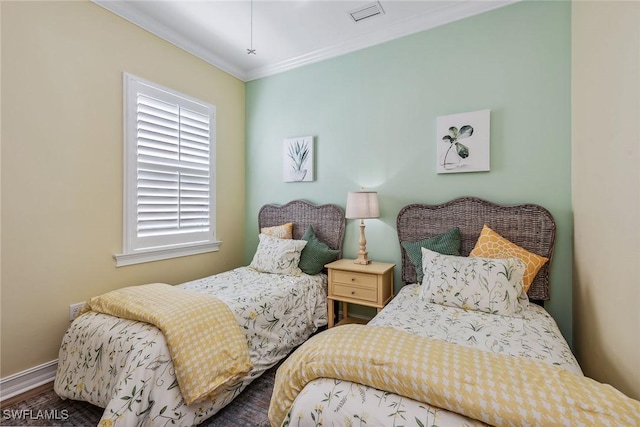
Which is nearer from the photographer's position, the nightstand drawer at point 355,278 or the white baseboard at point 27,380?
the white baseboard at point 27,380

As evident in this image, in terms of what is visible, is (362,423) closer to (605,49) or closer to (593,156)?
(593,156)

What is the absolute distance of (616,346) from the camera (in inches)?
53.4

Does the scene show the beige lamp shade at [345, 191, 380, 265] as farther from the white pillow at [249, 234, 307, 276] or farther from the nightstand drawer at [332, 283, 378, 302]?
the white pillow at [249, 234, 307, 276]

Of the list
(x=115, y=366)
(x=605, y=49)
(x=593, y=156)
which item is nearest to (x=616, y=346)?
(x=593, y=156)

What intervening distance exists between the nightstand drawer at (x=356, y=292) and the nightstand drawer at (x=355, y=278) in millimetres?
34

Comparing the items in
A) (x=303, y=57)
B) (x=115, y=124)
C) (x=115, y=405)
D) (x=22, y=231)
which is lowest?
(x=115, y=405)

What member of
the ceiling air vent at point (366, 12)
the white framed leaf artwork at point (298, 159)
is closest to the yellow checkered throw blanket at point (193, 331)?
the white framed leaf artwork at point (298, 159)

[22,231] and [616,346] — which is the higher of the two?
[22,231]

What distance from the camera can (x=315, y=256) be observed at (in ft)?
9.16

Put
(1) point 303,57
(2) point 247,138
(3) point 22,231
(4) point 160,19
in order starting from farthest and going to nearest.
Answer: (2) point 247,138
(1) point 303,57
(4) point 160,19
(3) point 22,231

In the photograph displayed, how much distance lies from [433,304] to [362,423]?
115 centimetres

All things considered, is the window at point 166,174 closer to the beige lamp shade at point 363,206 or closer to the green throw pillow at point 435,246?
Result: the beige lamp shade at point 363,206

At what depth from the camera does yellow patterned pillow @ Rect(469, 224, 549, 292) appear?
6.64 ft

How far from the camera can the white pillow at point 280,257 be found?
8.93 feet
